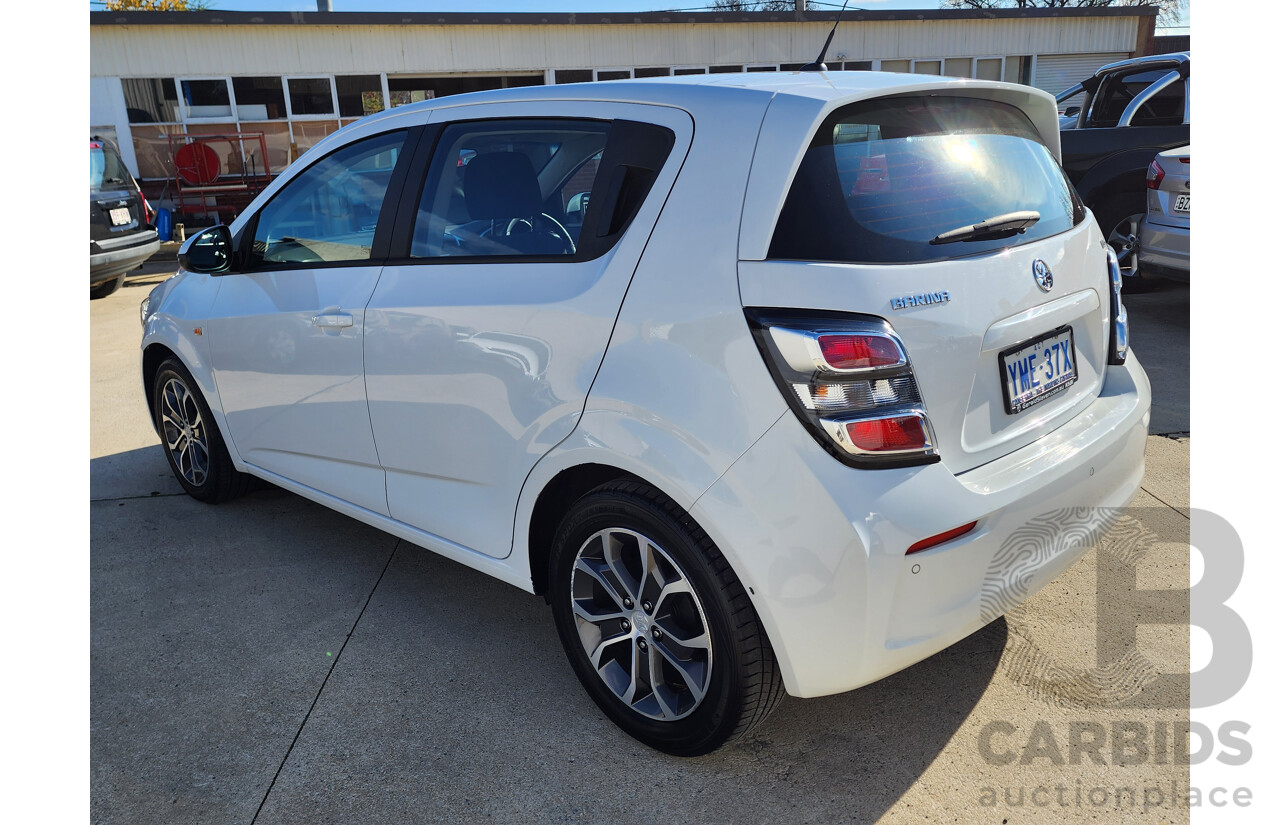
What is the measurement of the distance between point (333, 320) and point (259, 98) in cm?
1785

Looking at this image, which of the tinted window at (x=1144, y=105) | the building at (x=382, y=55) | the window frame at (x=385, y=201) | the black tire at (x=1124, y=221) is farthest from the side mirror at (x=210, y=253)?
the building at (x=382, y=55)

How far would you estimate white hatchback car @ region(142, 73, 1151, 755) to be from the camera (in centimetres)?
195

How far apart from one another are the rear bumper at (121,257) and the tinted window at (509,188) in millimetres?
8141

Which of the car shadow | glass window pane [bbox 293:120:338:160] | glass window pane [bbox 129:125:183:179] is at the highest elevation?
glass window pane [bbox 293:120:338:160]

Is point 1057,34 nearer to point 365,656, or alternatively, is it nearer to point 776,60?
point 776,60

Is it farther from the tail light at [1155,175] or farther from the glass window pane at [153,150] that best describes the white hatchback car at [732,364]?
the glass window pane at [153,150]

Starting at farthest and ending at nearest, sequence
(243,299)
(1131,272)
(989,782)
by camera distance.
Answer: (1131,272) < (243,299) < (989,782)

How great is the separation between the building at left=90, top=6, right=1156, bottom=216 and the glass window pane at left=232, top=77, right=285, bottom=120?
23 mm

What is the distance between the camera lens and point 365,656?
9.78 feet

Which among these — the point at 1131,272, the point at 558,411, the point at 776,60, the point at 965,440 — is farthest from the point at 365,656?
the point at 776,60

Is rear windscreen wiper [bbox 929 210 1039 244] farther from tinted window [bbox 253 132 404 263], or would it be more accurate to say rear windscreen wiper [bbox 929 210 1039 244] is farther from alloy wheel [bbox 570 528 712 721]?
tinted window [bbox 253 132 404 263]

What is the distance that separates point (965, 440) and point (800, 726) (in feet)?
3.33

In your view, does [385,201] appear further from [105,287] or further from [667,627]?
[105,287]

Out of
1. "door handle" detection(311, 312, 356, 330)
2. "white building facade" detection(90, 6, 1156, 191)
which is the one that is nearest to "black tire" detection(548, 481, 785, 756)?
"door handle" detection(311, 312, 356, 330)
